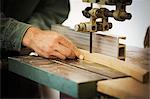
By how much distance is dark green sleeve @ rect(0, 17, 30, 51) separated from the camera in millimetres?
1456

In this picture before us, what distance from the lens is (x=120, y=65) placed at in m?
1.25

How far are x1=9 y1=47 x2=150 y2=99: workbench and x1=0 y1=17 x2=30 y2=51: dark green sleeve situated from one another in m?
0.08

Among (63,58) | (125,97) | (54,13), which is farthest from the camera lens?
(54,13)

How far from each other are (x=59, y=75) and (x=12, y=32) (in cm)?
43

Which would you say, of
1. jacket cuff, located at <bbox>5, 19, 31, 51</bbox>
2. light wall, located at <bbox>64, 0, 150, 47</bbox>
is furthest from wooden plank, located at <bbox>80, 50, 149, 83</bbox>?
light wall, located at <bbox>64, 0, 150, 47</bbox>

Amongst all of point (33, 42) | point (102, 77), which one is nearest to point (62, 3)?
point (33, 42)

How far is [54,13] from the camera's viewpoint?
80.8 inches

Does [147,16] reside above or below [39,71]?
above

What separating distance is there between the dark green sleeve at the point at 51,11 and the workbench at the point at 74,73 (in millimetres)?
557

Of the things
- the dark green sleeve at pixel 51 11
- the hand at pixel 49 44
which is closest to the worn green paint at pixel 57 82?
the hand at pixel 49 44

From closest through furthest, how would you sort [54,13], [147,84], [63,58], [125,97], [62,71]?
[125,97] → [147,84] → [62,71] → [63,58] → [54,13]

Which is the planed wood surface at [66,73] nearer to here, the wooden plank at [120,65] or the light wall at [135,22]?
the wooden plank at [120,65]

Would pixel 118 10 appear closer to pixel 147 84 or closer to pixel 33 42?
pixel 147 84

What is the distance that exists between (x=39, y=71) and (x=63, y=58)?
0.66 ft
